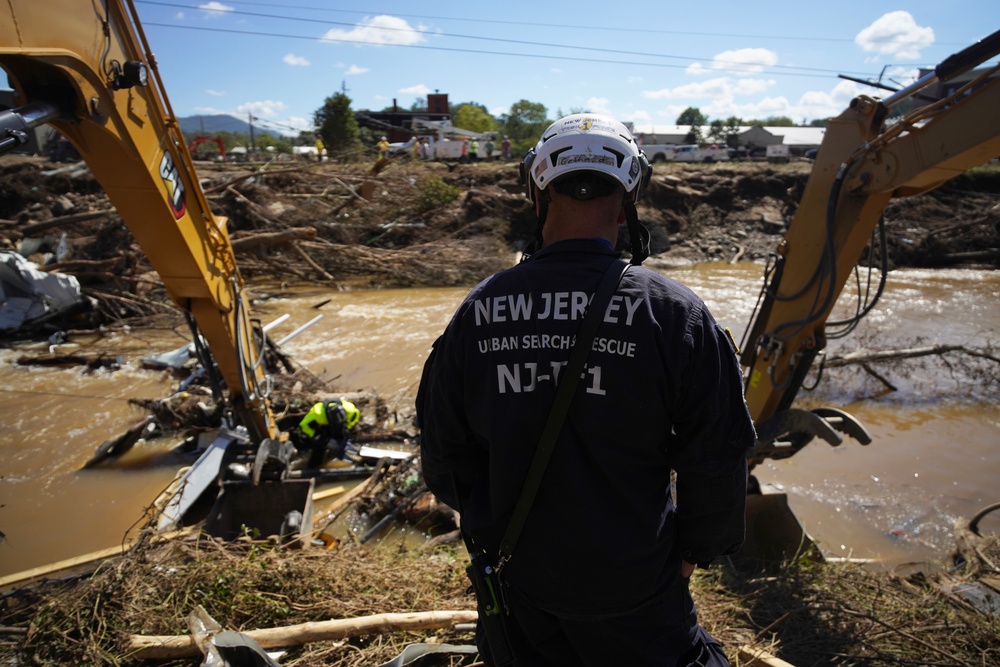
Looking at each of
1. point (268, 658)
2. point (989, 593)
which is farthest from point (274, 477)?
point (989, 593)

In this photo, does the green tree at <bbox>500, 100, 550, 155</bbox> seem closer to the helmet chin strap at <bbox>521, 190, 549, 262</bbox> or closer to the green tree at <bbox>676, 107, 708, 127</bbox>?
the green tree at <bbox>676, 107, 708, 127</bbox>

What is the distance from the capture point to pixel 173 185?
12.3 feet

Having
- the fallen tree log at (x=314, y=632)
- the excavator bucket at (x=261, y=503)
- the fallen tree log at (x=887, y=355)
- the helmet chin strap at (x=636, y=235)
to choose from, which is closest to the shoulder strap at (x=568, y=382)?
the helmet chin strap at (x=636, y=235)

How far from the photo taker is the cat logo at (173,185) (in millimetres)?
3662

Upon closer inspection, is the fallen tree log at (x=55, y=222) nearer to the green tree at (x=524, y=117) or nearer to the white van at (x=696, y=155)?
the white van at (x=696, y=155)

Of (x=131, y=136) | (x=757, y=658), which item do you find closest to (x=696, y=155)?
(x=131, y=136)

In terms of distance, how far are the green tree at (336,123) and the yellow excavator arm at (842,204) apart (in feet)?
79.6

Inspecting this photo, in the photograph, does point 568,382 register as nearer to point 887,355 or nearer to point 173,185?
point 173,185

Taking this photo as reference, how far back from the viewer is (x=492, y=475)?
155cm

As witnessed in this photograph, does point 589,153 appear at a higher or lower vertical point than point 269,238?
higher

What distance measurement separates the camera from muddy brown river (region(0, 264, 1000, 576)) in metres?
5.22

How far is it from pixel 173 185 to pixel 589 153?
3313mm

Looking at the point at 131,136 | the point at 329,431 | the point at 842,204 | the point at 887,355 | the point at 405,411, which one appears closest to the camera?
the point at 131,136

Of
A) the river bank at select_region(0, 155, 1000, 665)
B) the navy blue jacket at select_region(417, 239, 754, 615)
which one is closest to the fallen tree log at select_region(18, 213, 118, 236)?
the river bank at select_region(0, 155, 1000, 665)
